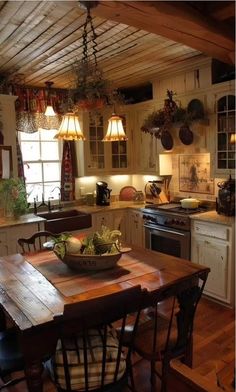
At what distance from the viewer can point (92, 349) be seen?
1657 mm

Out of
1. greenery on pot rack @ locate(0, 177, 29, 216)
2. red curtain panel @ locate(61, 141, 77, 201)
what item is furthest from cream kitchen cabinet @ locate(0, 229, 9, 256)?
red curtain panel @ locate(61, 141, 77, 201)

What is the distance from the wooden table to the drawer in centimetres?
103

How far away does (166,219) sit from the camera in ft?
12.2

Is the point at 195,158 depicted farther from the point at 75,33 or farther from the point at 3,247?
the point at 3,247

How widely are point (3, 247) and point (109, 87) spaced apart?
213cm

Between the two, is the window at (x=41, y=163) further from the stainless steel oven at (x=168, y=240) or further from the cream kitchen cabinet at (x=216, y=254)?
the cream kitchen cabinet at (x=216, y=254)

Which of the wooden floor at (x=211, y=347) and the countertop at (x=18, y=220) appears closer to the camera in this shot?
the wooden floor at (x=211, y=347)

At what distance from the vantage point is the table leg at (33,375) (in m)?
1.51

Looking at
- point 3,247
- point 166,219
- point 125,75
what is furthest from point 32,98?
point 166,219

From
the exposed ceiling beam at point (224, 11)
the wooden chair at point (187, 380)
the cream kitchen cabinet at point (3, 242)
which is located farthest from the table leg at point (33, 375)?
the exposed ceiling beam at point (224, 11)

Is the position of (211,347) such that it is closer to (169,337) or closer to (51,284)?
(169,337)

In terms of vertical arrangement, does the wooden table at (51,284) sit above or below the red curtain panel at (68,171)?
below

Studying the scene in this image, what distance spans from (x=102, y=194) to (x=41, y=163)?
0.97 m

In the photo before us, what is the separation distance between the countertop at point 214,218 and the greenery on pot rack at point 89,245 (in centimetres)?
141
